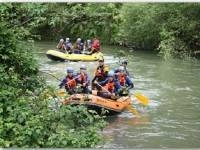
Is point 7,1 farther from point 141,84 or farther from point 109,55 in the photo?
point 109,55

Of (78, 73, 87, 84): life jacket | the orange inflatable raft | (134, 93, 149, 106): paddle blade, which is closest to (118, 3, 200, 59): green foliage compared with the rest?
(134, 93, 149, 106): paddle blade

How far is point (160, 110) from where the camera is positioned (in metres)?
11.3

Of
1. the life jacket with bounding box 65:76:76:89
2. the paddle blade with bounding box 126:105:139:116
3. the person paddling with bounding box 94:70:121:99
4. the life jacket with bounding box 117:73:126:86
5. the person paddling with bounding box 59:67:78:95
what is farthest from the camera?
the life jacket with bounding box 117:73:126:86

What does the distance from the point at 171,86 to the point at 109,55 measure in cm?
787

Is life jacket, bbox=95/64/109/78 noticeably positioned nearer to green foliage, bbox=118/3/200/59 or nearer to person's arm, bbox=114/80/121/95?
person's arm, bbox=114/80/121/95

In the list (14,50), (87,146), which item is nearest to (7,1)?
(14,50)

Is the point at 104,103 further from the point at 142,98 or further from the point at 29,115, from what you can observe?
the point at 29,115

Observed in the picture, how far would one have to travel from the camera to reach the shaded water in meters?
8.78

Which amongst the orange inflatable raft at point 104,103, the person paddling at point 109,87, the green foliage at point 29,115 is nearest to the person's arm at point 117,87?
the person paddling at point 109,87

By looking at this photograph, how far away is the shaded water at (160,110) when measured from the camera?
878 centimetres

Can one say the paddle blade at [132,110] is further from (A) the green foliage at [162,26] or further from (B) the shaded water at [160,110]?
(A) the green foliage at [162,26]

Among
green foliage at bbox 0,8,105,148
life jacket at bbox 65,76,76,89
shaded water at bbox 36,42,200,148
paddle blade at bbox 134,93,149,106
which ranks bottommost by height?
shaded water at bbox 36,42,200,148

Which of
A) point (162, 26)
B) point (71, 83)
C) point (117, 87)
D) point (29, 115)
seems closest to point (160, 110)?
point (117, 87)

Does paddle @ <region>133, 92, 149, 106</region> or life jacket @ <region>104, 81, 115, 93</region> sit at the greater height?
life jacket @ <region>104, 81, 115, 93</region>
